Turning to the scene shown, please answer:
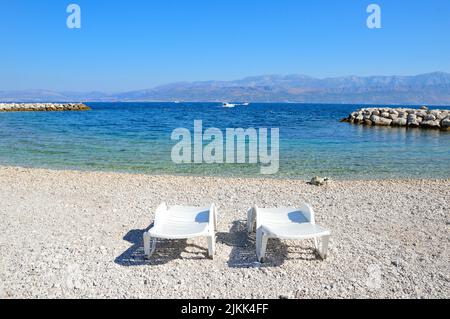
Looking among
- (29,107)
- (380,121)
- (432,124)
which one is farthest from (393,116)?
(29,107)

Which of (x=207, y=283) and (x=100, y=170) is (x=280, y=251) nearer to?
(x=207, y=283)

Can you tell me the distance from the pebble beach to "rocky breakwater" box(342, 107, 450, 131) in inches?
987

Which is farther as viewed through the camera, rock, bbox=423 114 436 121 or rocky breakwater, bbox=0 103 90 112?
rocky breakwater, bbox=0 103 90 112

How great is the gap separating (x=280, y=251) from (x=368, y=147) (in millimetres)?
14628

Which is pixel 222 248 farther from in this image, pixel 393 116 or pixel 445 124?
pixel 393 116

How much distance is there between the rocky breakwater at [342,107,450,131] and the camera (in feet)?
101

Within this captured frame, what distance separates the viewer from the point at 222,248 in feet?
17.5

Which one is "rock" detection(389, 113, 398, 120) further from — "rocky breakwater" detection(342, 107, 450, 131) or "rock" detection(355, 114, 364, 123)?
"rock" detection(355, 114, 364, 123)

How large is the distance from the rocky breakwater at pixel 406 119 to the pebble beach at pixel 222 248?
2507 cm

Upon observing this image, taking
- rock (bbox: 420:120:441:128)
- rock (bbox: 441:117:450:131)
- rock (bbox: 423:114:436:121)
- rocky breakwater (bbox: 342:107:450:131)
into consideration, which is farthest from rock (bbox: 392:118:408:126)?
rock (bbox: 441:117:450:131)

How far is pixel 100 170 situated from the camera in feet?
40.0

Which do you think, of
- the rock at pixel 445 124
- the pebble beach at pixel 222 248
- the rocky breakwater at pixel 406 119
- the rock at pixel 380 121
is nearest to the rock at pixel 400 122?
the rocky breakwater at pixel 406 119
